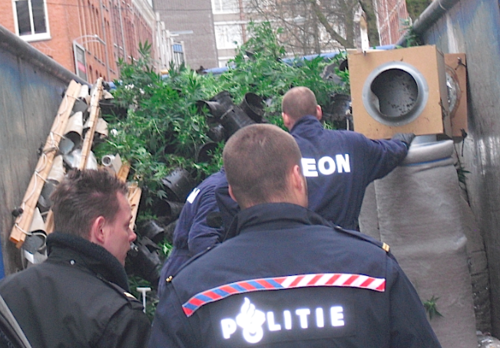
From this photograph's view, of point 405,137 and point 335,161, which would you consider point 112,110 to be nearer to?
point 405,137

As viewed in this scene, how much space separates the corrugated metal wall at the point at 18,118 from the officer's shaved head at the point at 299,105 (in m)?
2.88

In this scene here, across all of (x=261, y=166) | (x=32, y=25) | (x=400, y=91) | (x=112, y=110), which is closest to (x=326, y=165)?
(x=400, y=91)

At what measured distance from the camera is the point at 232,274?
196 centimetres

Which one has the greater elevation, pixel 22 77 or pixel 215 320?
pixel 22 77

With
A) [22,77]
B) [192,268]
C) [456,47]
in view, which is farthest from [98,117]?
[192,268]

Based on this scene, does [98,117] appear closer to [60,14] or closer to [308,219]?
[308,219]

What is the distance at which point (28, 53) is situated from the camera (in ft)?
24.3

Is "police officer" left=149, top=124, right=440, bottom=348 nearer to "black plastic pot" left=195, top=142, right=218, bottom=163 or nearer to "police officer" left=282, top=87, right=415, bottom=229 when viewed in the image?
"police officer" left=282, top=87, right=415, bottom=229

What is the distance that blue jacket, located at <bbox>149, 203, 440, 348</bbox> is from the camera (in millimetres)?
1916

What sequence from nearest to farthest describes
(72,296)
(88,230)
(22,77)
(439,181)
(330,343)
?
(330,343)
(72,296)
(88,230)
(439,181)
(22,77)

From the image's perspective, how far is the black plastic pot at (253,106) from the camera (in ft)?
26.4

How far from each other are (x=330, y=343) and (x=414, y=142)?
335cm

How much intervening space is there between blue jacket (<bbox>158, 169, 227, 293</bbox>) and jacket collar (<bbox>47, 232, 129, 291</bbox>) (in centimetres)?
185

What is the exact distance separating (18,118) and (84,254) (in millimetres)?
4810
